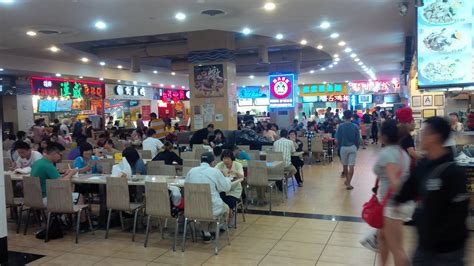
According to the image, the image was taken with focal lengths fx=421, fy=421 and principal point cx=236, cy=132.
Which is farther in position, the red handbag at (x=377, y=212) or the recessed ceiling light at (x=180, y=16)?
the recessed ceiling light at (x=180, y=16)

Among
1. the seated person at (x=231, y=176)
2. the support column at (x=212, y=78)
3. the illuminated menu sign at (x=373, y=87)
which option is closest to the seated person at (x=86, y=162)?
the seated person at (x=231, y=176)

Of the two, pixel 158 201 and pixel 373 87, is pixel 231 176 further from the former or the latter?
pixel 373 87

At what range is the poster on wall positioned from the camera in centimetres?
1135

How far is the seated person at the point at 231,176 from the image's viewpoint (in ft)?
18.8

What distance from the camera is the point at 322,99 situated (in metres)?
25.8

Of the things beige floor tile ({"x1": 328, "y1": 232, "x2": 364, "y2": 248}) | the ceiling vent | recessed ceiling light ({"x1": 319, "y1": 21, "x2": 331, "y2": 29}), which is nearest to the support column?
recessed ceiling light ({"x1": 319, "y1": 21, "x2": 331, "y2": 29})

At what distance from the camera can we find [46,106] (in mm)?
16250

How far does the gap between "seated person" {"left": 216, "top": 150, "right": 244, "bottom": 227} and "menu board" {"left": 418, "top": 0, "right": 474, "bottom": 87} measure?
2.90 m

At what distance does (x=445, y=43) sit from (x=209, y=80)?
6.74m

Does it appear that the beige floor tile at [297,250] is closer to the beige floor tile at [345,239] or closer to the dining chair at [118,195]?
the beige floor tile at [345,239]

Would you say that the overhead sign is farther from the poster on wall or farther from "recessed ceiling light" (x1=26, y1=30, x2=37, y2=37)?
"recessed ceiling light" (x1=26, y1=30, x2=37, y2=37)

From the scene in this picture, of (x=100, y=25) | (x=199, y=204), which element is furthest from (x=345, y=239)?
(x=100, y=25)

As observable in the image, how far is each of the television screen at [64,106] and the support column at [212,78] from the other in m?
7.67

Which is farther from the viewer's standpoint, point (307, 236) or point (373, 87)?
Answer: point (373, 87)
